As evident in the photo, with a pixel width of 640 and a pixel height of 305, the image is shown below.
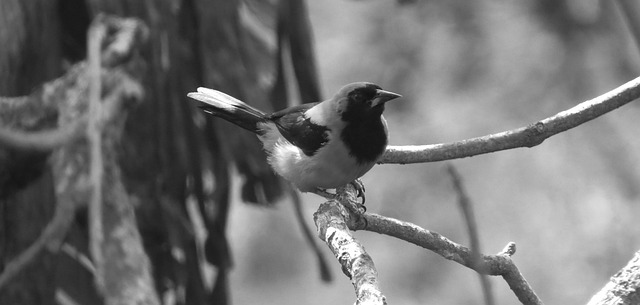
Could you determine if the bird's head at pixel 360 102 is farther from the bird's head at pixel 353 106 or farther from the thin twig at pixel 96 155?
the thin twig at pixel 96 155

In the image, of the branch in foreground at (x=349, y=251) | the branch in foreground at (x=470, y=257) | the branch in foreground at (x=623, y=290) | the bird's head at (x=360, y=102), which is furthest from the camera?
the bird's head at (x=360, y=102)

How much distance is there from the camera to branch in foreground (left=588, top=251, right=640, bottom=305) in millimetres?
2020

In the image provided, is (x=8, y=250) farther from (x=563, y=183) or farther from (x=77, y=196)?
(x=563, y=183)

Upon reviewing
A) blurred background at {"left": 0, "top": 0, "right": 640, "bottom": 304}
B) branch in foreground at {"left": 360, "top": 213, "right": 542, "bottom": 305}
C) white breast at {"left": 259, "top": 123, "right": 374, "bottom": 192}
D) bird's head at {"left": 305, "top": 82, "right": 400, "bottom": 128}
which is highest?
blurred background at {"left": 0, "top": 0, "right": 640, "bottom": 304}

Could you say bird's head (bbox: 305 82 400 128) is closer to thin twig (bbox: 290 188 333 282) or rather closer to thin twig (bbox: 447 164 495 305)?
thin twig (bbox: 290 188 333 282)

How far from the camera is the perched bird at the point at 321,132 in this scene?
326 centimetres

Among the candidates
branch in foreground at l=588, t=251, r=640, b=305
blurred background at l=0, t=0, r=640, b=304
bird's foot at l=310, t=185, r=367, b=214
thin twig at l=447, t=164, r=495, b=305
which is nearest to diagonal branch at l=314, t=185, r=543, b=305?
branch in foreground at l=588, t=251, r=640, b=305

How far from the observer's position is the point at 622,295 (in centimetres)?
203

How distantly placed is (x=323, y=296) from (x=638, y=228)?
11.8 feet

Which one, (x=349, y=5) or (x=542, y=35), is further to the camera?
(x=349, y=5)

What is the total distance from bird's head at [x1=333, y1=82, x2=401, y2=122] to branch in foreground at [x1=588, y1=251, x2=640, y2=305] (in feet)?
4.85

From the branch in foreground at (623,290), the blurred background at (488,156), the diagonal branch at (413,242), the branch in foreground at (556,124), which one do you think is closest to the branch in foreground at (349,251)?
the diagonal branch at (413,242)

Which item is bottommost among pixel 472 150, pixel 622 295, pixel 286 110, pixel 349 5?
pixel 622 295

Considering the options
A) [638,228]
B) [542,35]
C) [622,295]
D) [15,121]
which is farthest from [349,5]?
[622,295]
